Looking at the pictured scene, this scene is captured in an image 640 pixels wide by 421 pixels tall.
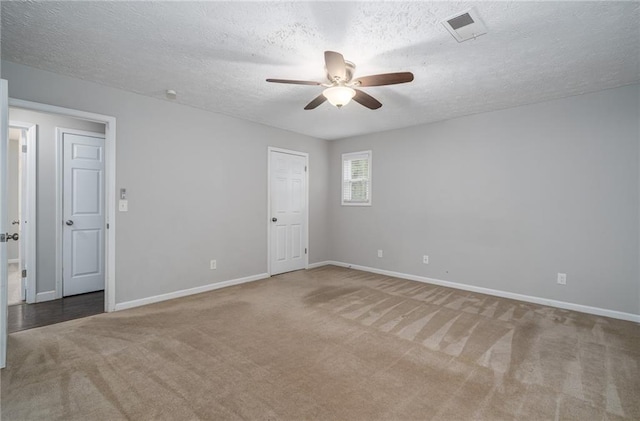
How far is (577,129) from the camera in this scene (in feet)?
11.2

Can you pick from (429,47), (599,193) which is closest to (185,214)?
(429,47)

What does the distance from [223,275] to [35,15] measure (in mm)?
3276

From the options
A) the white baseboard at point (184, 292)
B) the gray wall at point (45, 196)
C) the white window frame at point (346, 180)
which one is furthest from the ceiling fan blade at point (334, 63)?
the gray wall at point (45, 196)

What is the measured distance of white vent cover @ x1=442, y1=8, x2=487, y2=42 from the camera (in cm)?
200

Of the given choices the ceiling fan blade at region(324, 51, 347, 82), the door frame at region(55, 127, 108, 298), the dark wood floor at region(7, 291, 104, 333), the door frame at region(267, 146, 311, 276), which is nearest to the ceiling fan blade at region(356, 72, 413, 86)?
the ceiling fan blade at region(324, 51, 347, 82)

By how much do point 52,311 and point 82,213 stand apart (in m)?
1.33

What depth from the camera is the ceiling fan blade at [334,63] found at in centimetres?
205

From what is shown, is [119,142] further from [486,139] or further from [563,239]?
[563,239]

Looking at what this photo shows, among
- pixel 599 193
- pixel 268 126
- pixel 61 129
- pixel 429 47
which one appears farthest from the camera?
pixel 268 126

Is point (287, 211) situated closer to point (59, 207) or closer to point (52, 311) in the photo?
point (59, 207)

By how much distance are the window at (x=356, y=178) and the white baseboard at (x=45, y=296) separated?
455 cm

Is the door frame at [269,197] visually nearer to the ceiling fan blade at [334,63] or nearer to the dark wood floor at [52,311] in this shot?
the dark wood floor at [52,311]

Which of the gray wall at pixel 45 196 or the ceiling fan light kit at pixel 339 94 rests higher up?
the ceiling fan light kit at pixel 339 94

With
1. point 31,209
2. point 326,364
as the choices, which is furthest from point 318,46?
point 31,209
